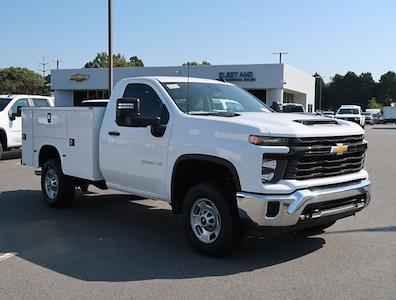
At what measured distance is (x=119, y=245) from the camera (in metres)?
6.59

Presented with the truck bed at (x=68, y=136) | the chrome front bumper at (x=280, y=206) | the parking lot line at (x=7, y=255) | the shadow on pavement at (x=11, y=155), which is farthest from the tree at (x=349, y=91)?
the parking lot line at (x=7, y=255)

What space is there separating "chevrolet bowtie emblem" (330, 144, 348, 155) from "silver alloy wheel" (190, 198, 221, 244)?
1442 mm

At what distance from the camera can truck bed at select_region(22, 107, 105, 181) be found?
7.76m

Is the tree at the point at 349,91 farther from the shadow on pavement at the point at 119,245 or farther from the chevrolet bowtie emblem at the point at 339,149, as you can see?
the chevrolet bowtie emblem at the point at 339,149

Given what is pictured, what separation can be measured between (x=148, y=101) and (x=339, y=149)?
2.57 metres

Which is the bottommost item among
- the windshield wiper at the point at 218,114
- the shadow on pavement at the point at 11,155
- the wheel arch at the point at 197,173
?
the shadow on pavement at the point at 11,155

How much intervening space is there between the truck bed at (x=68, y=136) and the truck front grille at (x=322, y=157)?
10.9 ft

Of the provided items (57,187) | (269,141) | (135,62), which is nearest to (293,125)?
(269,141)

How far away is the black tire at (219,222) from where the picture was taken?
19.0 ft

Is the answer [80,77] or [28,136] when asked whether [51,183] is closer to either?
[28,136]

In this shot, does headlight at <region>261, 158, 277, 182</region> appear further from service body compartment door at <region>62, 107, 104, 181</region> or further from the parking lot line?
service body compartment door at <region>62, 107, 104, 181</region>

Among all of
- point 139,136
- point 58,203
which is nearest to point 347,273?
point 139,136

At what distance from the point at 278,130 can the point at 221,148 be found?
25.8 inches

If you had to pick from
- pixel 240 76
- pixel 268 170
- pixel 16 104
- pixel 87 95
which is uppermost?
pixel 240 76
